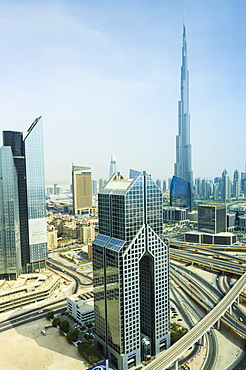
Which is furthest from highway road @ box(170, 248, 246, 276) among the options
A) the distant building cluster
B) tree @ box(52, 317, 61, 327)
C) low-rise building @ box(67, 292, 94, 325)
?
tree @ box(52, 317, 61, 327)

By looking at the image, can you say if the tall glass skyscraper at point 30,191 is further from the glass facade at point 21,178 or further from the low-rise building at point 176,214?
the low-rise building at point 176,214

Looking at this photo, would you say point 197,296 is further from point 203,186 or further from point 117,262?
point 203,186

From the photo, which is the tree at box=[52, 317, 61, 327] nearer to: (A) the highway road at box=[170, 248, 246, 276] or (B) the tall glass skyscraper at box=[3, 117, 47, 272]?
(B) the tall glass skyscraper at box=[3, 117, 47, 272]

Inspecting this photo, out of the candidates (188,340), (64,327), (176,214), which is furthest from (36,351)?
(176,214)

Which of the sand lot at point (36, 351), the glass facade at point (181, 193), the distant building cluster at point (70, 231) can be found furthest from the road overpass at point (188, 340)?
the glass facade at point (181, 193)

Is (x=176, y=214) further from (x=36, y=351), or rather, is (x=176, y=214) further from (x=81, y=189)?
(x=36, y=351)

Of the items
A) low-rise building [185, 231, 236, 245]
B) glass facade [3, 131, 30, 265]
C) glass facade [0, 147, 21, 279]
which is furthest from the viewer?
low-rise building [185, 231, 236, 245]
